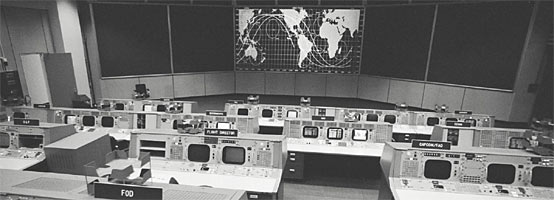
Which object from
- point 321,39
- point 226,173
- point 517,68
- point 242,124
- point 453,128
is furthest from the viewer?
point 321,39

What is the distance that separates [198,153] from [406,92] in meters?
8.15

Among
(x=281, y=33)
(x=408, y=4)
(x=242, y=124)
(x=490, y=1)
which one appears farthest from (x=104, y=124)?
(x=490, y=1)

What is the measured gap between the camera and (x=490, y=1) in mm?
8672

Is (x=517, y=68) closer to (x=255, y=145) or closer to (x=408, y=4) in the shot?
(x=408, y=4)

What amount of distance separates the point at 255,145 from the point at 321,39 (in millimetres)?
7755

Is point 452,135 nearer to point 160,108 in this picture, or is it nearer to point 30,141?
point 160,108

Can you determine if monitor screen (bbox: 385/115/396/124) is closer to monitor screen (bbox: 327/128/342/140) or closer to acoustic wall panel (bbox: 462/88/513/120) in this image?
monitor screen (bbox: 327/128/342/140)

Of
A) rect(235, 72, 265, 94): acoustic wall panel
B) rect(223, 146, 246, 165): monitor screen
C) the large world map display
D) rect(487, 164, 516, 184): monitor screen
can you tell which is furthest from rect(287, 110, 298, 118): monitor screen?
rect(235, 72, 265, 94): acoustic wall panel

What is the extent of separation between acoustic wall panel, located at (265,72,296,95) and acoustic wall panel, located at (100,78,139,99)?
4189 millimetres

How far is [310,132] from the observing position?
5.36 meters

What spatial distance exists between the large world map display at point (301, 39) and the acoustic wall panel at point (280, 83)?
221 mm

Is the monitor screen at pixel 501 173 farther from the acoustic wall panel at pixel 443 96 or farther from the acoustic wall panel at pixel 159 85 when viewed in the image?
the acoustic wall panel at pixel 159 85

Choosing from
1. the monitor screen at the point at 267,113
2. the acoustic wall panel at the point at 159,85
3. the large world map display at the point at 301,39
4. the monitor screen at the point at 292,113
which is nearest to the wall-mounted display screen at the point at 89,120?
the monitor screen at the point at 267,113

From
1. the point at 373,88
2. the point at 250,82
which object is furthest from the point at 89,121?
the point at 373,88
